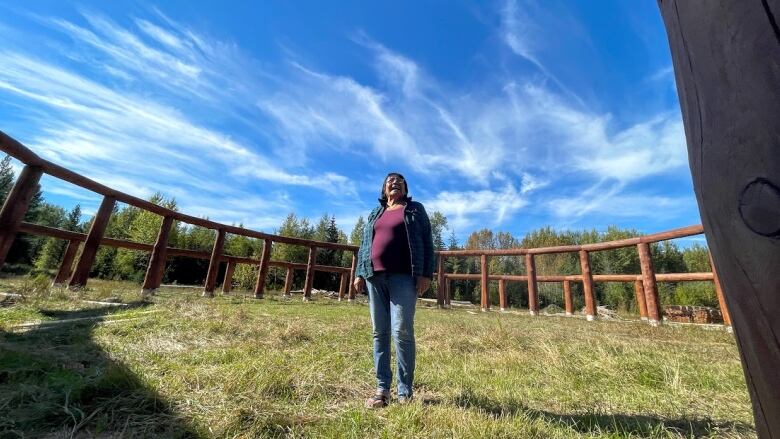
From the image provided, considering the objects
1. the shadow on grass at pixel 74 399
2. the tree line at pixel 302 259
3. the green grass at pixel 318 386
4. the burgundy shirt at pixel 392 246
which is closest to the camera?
the shadow on grass at pixel 74 399

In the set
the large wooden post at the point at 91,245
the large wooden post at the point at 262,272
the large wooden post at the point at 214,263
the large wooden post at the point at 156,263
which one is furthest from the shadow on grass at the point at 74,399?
the large wooden post at the point at 262,272

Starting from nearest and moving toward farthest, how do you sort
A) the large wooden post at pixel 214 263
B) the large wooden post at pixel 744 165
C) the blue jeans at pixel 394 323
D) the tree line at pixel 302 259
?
the large wooden post at pixel 744 165 < the blue jeans at pixel 394 323 < the large wooden post at pixel 214 263 < the tree line at pixel 302 259

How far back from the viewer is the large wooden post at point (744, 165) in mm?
499

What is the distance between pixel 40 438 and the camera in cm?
159

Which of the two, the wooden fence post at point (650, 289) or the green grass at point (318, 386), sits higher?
the wooden fence post at point (650, 289)

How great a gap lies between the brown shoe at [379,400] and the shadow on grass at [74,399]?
96 cm

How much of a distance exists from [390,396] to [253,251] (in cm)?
3785

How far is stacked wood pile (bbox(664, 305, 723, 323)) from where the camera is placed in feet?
38.7

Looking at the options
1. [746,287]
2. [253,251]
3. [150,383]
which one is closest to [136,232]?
[253,251]

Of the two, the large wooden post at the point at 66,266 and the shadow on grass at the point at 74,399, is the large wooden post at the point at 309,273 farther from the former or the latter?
the shadow on grass at the point at 74,399

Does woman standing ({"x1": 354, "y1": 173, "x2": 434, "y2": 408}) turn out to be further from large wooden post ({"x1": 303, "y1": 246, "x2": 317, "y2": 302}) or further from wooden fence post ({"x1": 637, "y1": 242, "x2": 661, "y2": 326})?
large wooden post ({"x1": 303, "y1": 246, "x2": 317, "y2": 302})

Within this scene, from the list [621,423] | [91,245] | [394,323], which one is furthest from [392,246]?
[91,245]

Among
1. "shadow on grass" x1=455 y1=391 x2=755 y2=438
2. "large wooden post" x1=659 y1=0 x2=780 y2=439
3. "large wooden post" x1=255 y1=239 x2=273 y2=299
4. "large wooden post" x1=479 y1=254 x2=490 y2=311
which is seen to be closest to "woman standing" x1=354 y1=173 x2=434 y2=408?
"shadow on grass" x1=455 y1=391 x2=755 y2=438

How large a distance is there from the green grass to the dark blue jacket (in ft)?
2.74
